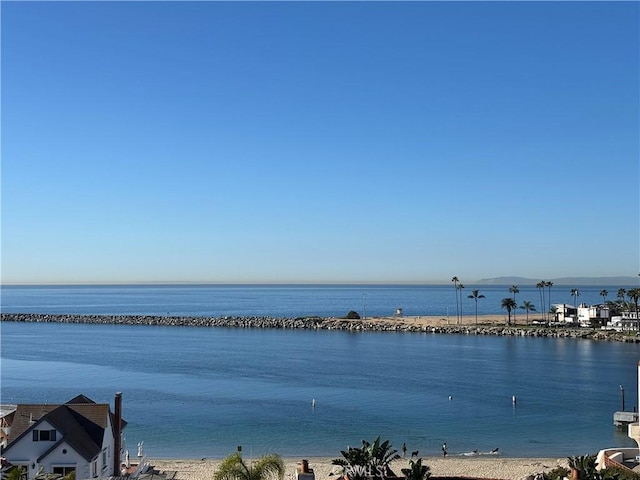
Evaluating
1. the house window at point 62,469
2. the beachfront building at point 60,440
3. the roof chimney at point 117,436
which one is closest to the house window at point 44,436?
the beachfront building at point 60,440

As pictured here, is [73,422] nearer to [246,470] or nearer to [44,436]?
[44,436]

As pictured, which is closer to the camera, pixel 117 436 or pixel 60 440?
pixel 60 440

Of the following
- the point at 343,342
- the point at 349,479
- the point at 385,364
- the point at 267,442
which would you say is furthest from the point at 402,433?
the point at 343,342

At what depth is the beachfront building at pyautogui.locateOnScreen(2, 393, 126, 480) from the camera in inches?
1179

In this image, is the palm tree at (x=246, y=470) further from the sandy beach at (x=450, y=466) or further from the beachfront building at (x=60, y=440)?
the sandy beach at (x=450, y=466)

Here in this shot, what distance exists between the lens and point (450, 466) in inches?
1634

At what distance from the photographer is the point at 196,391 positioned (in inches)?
2840

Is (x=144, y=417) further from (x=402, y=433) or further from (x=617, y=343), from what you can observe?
→ (x=617, y=343)

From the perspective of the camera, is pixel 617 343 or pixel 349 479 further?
pixel 617 343

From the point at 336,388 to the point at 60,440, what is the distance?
46.2 metres

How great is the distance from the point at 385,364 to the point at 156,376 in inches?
1163

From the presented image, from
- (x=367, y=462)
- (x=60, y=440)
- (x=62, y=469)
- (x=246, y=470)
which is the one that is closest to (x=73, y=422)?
(x=60, y=440)

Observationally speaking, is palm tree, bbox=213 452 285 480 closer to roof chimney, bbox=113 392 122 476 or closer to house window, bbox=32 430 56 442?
house window, bbox=32 430 56 442

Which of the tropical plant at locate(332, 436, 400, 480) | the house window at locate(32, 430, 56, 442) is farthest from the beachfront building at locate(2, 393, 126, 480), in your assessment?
the tropical plant at locate(332, 436, 400, 480)
